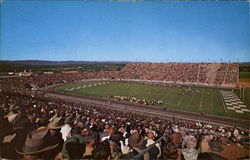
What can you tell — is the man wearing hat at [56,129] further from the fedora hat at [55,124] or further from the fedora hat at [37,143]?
the fedora hat at [37,143]

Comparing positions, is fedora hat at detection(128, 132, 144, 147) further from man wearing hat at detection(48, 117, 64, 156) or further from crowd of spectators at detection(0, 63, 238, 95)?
crowd of spectators at detection(0, 63, 238, 95)

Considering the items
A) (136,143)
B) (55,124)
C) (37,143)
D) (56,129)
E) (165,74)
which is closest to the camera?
(37,143)

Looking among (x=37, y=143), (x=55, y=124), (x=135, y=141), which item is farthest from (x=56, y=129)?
(x=135, y=141)

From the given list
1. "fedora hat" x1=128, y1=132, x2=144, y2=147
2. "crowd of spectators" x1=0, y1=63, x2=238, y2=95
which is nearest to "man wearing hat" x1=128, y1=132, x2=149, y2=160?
"fedora hat" x1=128, y1=132, x2=144, y2=147

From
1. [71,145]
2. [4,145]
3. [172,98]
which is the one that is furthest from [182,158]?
[172,98]

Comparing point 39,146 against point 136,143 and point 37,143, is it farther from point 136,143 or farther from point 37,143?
point 136,143

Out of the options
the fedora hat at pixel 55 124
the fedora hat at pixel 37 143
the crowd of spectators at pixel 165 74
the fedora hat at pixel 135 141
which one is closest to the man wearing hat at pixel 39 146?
the fedora hat at pixel 37 143

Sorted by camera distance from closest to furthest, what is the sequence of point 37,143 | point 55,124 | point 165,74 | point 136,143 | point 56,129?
1. point 37,143
2. point 56,129
3. point 136,143
4. point 55,124
5. point 165,74

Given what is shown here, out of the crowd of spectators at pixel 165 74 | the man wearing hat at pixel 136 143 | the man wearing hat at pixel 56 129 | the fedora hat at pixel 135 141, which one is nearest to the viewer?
the man wearing hat at pixel 56 129
